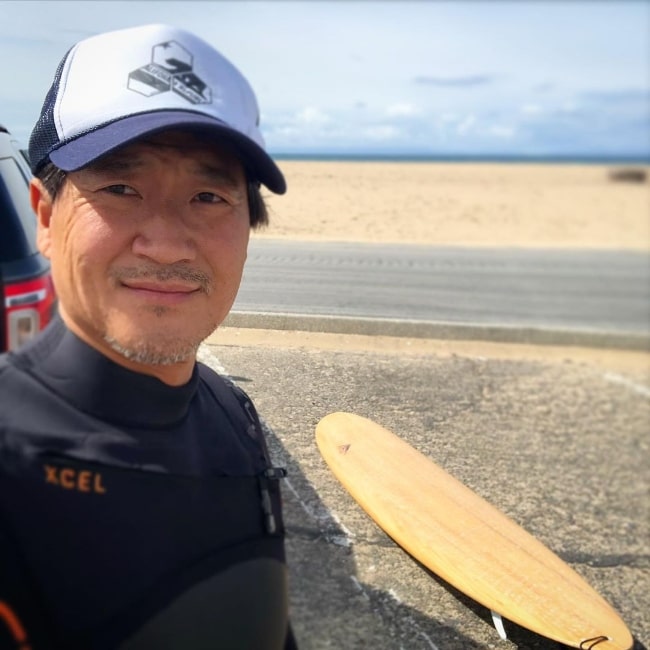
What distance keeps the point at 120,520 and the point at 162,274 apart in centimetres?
41

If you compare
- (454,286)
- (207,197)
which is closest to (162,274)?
(207,197)

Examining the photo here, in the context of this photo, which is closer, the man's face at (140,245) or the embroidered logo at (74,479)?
the embroidered logo at (74,479)

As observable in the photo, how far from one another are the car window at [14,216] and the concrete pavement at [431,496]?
475 millimetres

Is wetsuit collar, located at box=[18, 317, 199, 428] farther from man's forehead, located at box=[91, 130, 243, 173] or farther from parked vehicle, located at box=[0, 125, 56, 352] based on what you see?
man's forehead, located at box=[91, 130, 243, 173]

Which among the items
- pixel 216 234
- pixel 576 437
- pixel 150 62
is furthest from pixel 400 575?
pixel 576 437

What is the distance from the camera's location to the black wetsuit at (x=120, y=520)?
3.43 ft

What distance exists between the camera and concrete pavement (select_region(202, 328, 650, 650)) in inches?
70.6

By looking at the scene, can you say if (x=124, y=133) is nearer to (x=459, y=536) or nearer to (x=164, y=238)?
(x=164, y=238)

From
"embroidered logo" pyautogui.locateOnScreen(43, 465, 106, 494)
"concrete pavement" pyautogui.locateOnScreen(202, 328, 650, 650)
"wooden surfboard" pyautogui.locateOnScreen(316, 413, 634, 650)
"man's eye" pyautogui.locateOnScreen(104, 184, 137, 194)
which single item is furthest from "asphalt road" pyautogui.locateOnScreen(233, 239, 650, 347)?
"embroidered logo" pyautogui.locateOnScreen(43, 465, 106, 494)

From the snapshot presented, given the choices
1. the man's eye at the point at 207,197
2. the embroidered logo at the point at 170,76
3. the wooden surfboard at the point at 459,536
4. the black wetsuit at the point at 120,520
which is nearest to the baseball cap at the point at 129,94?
the embroidered logo at the point at 170,76

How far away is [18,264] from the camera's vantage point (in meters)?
1.43

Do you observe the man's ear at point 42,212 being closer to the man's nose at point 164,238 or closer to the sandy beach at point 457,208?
the man's nose at point 164,238

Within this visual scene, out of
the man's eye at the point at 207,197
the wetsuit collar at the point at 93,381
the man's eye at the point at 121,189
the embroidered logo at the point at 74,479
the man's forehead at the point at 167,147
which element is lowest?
the embroidered logo at the point at 74,479

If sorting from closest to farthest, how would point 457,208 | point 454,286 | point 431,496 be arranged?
point 431,496 → point 454,286 → point 457,208
